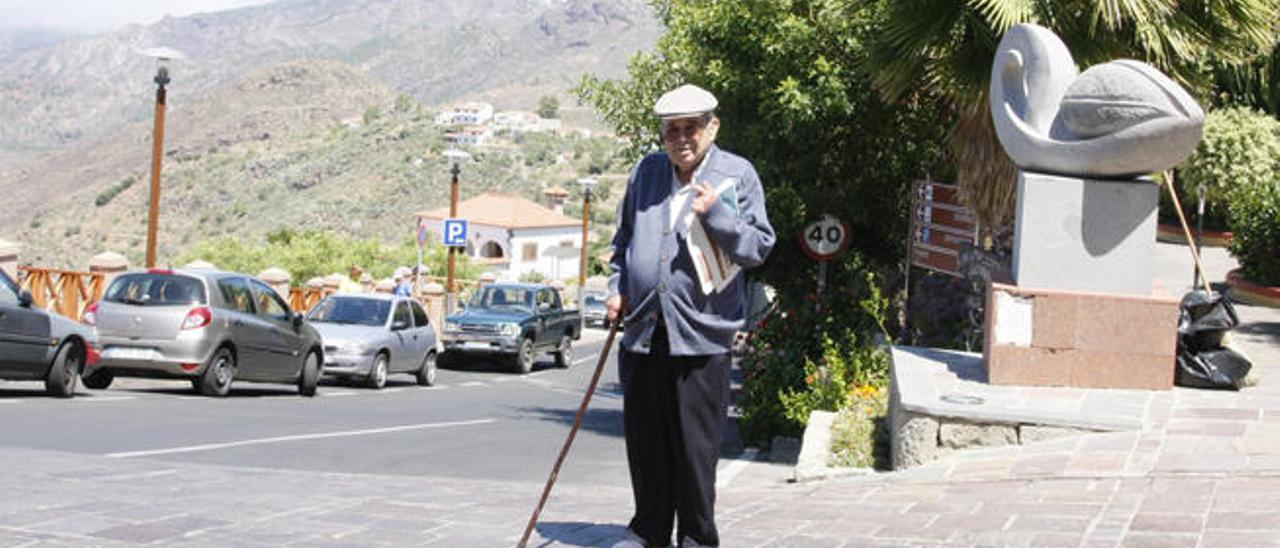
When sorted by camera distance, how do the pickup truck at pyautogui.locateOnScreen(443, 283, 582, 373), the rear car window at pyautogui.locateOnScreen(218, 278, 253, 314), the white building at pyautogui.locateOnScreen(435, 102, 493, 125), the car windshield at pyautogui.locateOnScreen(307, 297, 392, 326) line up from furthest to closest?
1. the white building at pyautogui.locateOnScreen(435, 102, 493, 125)
2. the pickup truck at pyautogui.locateOnScreen(443, 283, 582, 373)
3. the car windshield at pyautogui.locateOnScreen(307, 297, 392, 326)
4. the rear car window at pyautogui.locateOnScreen(218, 278, 253, 314)

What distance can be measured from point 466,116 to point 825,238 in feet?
452

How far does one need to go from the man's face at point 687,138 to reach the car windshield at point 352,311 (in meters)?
17.7

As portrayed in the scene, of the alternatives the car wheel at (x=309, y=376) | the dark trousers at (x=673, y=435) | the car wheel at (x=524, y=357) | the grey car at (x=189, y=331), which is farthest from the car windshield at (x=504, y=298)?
the dark trousers at (x=673, y=435)

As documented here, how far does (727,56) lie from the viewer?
16391 millimetres

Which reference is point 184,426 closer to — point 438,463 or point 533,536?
point 438,463

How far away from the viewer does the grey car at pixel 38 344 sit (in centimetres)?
1422

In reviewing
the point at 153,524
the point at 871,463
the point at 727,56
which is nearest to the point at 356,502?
the point at 153,524

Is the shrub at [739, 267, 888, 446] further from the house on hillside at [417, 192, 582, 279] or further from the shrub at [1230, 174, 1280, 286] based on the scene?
the house on hillside at [417, 192, 582, 279]

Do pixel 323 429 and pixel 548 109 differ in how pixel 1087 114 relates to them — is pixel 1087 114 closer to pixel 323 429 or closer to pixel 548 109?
pixel 323 429

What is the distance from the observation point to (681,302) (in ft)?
19.0

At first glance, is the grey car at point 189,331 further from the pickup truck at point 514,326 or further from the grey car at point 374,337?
the pickup truck at point 514,326

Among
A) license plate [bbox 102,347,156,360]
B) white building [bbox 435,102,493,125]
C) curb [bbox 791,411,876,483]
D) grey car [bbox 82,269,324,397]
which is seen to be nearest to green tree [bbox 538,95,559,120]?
white building [bbox 435,102,493,125]

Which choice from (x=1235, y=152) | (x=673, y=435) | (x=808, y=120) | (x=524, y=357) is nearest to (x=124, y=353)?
(x=808, y=120)

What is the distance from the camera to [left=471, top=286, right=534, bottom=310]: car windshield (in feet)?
103
